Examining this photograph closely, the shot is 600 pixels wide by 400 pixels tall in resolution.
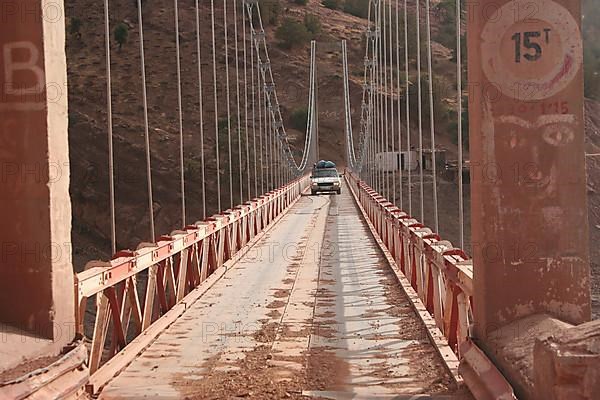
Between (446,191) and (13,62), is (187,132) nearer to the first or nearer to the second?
(446,191)

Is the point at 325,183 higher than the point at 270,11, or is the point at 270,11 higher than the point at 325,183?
the point at 270,11

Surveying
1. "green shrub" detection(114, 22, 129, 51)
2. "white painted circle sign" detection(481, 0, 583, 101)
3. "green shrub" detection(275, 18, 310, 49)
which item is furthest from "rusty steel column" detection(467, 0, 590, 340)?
"green shrub" detection(275, 18, 310, 49)

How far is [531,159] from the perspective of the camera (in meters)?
4.29

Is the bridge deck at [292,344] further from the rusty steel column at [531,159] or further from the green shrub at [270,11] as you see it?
the green shrub at [270,11]

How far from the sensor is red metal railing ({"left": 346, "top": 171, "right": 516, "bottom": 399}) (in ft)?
14.0

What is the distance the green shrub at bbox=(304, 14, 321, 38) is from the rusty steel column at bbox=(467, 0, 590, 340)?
295ft

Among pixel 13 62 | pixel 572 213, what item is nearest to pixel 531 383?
pixel 572 213

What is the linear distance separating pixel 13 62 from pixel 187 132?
59101 mm

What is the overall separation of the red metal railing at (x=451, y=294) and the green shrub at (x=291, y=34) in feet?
261

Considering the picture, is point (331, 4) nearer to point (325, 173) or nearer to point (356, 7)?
point (356, 7)

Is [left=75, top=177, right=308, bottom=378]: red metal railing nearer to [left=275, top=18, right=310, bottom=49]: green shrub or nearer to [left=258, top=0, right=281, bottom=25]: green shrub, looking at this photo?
[left=275, top=18, right=310, bottom=49]: green shrub

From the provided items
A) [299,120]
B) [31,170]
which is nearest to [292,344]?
[31,170]

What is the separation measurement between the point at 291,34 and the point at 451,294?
85083 millimetres

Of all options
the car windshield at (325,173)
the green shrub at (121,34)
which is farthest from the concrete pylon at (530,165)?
the green shrub at (121,34)
